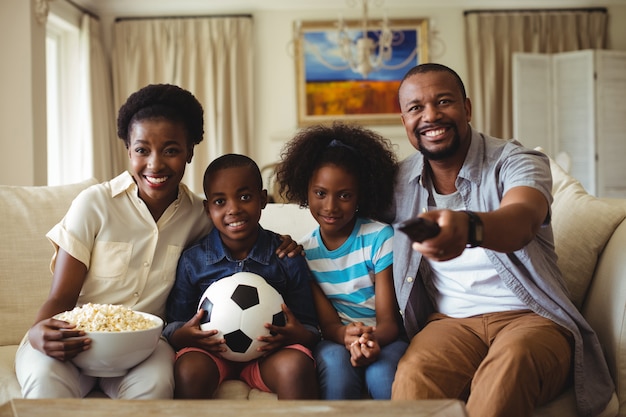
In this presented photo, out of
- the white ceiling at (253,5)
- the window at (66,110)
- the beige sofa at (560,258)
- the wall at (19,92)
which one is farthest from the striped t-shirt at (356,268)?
the white ceiling at (253,5)

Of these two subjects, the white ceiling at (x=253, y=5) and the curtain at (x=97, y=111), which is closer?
the curtain at (x=97, y=111)

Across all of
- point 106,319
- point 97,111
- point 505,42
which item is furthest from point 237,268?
point 505,42

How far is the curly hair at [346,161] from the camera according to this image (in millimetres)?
1982

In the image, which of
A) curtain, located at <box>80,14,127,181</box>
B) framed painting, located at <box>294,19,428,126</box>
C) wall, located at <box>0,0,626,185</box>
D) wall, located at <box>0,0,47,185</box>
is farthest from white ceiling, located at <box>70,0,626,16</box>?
wall, located at <box>0,0,47,185</box>

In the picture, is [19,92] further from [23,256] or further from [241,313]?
[241,313]

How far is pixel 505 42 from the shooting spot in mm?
6477

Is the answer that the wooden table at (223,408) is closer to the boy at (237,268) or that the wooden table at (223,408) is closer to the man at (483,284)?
the man at (483,284)

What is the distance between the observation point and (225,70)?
20.9 feet

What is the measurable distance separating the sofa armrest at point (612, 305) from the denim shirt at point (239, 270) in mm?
788

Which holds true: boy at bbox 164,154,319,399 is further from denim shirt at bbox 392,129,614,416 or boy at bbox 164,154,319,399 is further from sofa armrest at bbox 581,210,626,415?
sofa armrest at bbox 581,210,626,415

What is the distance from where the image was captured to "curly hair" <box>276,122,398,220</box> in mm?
1982

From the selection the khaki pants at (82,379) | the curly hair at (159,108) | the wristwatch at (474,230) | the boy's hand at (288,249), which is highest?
the curly hair at (159,108)

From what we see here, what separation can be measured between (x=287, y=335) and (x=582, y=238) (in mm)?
933

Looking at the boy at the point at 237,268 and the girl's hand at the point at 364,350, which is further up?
the boy at the point at 237,268
